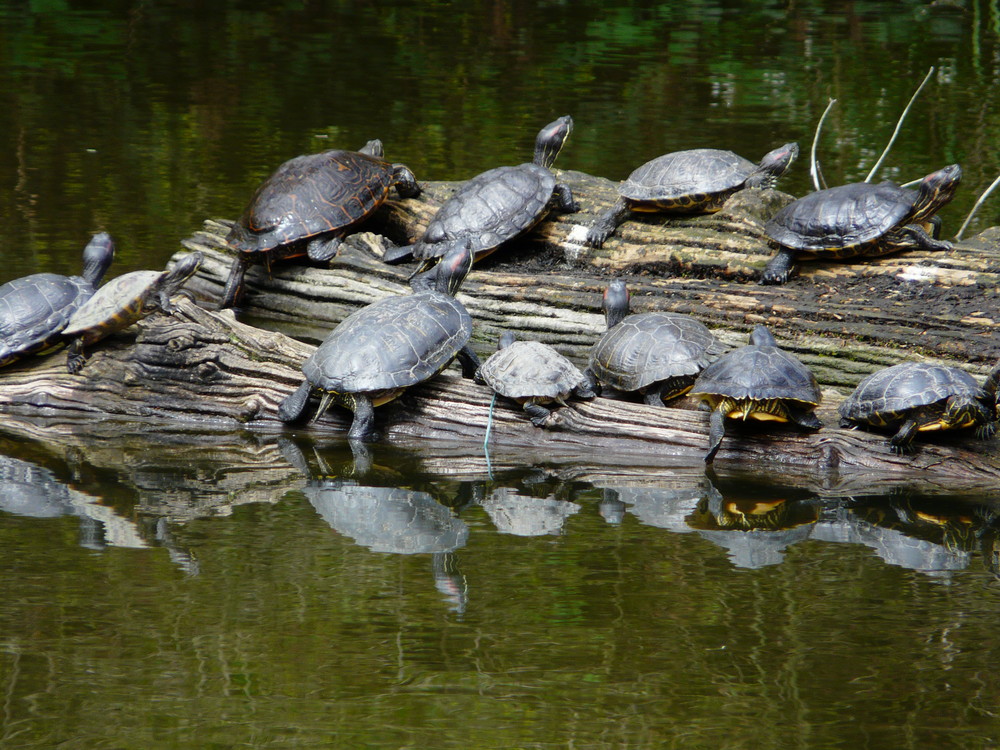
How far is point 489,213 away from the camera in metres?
6.34

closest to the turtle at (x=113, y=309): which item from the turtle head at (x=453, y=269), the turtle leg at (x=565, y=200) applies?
the turtle head at (x=453, y=269)

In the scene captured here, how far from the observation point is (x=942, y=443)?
178 inches

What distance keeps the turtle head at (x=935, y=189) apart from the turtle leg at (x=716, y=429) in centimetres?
180

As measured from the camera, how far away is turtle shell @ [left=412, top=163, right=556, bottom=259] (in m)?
6.27

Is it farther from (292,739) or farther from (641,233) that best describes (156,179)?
(292,739)

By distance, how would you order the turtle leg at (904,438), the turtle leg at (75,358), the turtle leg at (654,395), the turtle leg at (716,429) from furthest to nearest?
the turtle leg at (75,358) < the turtle leg at (654,395) < the turtle leg at (716,429) < the turtle leg at (904,438)

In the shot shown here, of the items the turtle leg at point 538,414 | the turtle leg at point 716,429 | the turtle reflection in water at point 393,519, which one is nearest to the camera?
the turtle reflection in water at point 393,519

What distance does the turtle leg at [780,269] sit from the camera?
5.66 meters

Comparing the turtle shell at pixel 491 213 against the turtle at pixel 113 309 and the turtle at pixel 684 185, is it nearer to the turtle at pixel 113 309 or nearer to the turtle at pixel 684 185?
the turtle at pixel 684 185

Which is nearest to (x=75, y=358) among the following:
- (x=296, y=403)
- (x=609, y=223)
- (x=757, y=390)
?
(x=296, y=403)

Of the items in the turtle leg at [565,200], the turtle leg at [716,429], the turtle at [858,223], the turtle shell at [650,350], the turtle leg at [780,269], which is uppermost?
the turtle at [858,223]

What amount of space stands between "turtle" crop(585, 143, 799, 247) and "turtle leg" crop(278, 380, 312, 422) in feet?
6.79

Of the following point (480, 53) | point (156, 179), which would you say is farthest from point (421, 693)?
point (480, 53)

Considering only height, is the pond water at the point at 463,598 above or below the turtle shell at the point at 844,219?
below
